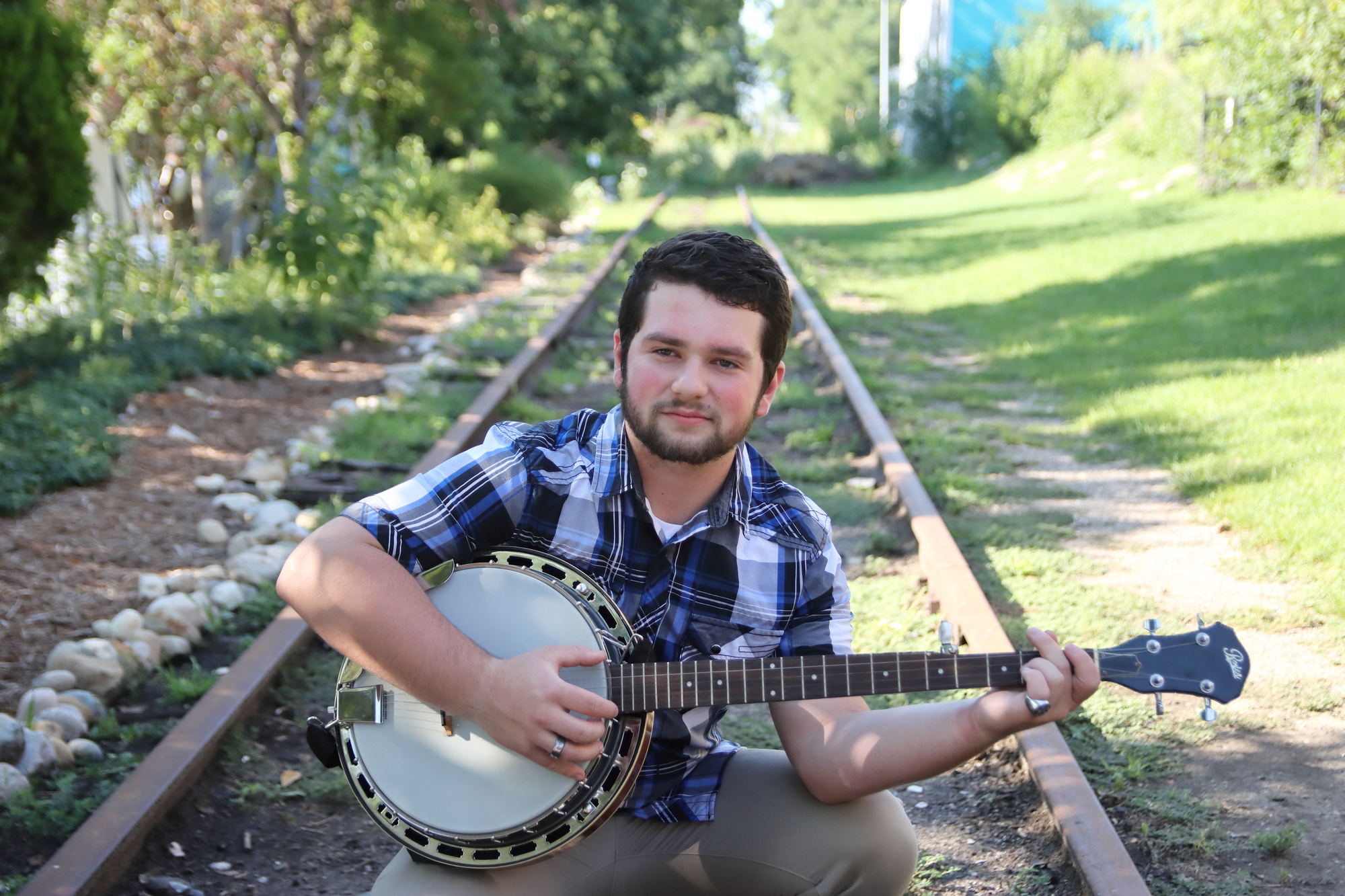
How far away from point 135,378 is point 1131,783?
19.8ft

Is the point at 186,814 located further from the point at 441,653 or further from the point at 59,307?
the point at 59,307

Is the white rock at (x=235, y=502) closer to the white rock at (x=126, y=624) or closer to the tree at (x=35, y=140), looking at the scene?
the white rock at (x=126, y=624)

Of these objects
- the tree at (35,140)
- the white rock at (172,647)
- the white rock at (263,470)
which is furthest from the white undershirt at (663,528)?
the tree at (35,140)

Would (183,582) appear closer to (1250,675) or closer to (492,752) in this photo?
(492,752)

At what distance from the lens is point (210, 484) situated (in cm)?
554

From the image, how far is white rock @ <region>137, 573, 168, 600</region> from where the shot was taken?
4215 millimetres

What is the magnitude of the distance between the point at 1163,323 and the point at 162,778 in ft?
24.8

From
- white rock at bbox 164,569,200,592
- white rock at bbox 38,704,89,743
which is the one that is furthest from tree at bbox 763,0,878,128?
white rock at bbox 38,704,89,743

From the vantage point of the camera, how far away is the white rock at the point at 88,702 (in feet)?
11.1

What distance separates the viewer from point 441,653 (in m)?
2.07

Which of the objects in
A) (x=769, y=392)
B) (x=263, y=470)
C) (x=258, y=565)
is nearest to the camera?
(x=769, y=392)

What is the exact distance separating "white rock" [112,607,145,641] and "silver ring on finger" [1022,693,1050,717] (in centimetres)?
304

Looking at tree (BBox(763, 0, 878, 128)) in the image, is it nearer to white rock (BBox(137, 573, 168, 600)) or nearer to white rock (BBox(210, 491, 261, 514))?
white rock (BBox(210, 491, 261, 514))

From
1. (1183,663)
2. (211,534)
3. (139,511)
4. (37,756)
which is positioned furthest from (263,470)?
(1183,663)
